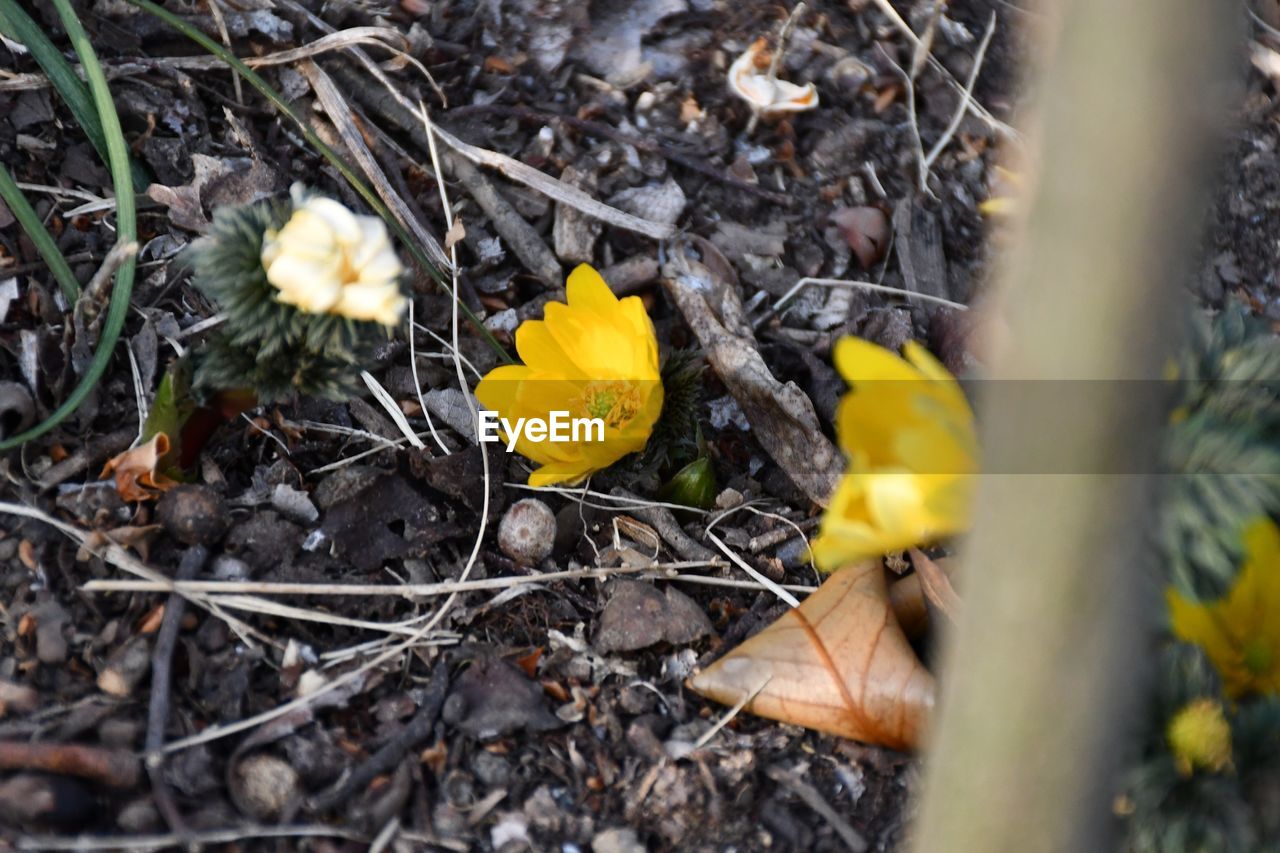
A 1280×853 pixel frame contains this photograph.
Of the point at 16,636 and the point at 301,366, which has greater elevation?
the point at 301,366

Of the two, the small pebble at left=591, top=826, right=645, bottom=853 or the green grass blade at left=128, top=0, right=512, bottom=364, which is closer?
the small pebble at left=591, top=826, right=645, bottom=853

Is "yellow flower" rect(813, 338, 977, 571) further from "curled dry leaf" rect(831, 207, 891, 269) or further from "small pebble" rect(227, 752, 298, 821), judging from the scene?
"curled dry leaf" rect(831, 207, 891, 269)

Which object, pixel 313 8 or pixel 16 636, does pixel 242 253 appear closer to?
pixel 16 636

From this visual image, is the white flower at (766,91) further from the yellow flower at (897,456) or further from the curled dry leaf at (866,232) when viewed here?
the yellow flower at (897,456)

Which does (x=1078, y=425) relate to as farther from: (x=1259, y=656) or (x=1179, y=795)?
(x=1259, y=656)

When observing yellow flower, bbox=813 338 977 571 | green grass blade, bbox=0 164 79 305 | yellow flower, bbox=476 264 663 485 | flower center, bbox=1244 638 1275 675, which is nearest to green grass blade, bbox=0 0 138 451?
green grass blade, bbox=0 164 79 305

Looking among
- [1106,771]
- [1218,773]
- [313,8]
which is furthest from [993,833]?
[313,8]
